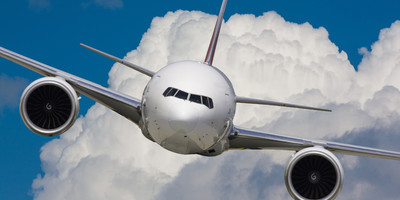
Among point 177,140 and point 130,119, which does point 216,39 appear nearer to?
point 130,119

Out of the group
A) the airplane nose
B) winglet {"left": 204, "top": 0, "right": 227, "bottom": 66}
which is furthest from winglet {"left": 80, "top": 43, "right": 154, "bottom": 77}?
the airplane nose

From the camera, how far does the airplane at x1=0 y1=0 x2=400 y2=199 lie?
2978cm

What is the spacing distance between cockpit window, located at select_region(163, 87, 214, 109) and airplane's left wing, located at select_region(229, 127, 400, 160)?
6248 millimetres

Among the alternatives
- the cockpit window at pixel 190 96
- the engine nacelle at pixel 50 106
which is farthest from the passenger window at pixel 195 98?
the engine nacelle at pixel 50 106

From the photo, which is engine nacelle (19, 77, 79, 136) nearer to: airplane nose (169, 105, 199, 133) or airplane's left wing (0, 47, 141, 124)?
airplane's left wing (0, 47, 141, 124)

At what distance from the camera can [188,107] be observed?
29188 millimetres

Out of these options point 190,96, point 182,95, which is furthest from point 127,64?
point 190,96

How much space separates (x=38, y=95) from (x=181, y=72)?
8361mm

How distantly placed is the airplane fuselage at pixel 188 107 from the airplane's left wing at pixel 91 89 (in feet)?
9.91

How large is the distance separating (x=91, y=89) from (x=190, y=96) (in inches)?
325

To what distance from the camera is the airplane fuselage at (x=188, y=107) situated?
29297mm

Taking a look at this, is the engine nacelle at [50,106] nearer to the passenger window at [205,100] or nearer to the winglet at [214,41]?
the passenger window at [205,100]

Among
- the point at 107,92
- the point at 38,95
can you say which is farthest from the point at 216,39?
the point at 38,95

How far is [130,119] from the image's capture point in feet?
117
